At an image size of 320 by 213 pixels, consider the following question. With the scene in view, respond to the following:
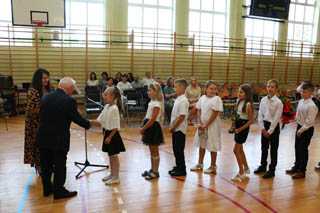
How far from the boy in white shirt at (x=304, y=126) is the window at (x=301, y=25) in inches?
474

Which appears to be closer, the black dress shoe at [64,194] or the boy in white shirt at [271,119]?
the black dress shoe at [64,194]

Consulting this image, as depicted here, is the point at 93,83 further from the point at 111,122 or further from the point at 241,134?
the point at 241,134

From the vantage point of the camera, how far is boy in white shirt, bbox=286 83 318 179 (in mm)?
3899

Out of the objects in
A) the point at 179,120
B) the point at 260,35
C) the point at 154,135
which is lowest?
the point at 154,135

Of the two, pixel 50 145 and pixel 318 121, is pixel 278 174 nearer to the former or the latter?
pixel 50 145

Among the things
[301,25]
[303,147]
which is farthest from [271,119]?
[301,25]

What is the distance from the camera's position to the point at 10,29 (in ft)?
32.2

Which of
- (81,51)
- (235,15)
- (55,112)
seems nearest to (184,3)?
(235,15)

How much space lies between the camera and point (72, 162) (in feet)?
14.9

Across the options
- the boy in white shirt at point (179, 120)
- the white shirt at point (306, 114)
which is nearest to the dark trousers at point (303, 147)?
the white shirt at point (306, 114)

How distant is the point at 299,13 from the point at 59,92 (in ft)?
51.1

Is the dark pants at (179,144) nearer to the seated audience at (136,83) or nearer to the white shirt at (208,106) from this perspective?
the white shirt at (208,106)

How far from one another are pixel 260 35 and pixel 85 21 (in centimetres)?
883

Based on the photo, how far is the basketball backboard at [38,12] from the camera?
354 inches
